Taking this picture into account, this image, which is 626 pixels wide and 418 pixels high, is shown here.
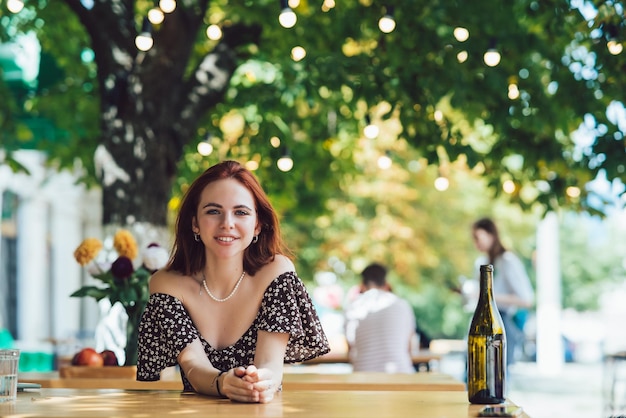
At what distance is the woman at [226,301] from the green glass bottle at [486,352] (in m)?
0.60

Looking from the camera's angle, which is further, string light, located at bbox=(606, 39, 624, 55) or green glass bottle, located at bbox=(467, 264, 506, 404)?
string light, located at bbox=(606, 39, 624, 55)

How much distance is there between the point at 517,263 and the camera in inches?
304

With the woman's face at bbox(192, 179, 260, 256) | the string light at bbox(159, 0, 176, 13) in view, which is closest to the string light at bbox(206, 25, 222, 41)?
the string light at bbox(159, 0, 176, 13)

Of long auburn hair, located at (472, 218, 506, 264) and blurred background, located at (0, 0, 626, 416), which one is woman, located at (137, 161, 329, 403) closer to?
blurred background, located at (0, 0, 626, 416)

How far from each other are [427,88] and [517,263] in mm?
1702

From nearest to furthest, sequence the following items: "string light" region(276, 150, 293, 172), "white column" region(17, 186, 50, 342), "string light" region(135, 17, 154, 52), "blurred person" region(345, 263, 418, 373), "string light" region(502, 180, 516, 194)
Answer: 1. "string light" region(135, 17, 154, 52)
2. "blurred person" region(345, 263, 418, 373)
3. "string light" region(276, 150, 293, 172)
4. "string light" region(502, 180, 516, 194)
5. "white column" region(17, 186, 50, 342)

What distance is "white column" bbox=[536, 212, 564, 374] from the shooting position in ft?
62.4

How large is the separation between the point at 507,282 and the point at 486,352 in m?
4.87

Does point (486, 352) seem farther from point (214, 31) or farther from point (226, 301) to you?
point (214, 31)

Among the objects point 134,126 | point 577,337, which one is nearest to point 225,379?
point 134,126

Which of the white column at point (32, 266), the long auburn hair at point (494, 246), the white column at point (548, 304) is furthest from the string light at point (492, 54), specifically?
the white column at point (548, 304)

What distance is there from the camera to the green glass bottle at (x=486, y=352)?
2.78 metres

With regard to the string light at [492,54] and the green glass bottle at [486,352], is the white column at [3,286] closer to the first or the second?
the string light at [492,54]

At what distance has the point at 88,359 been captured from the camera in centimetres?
463
